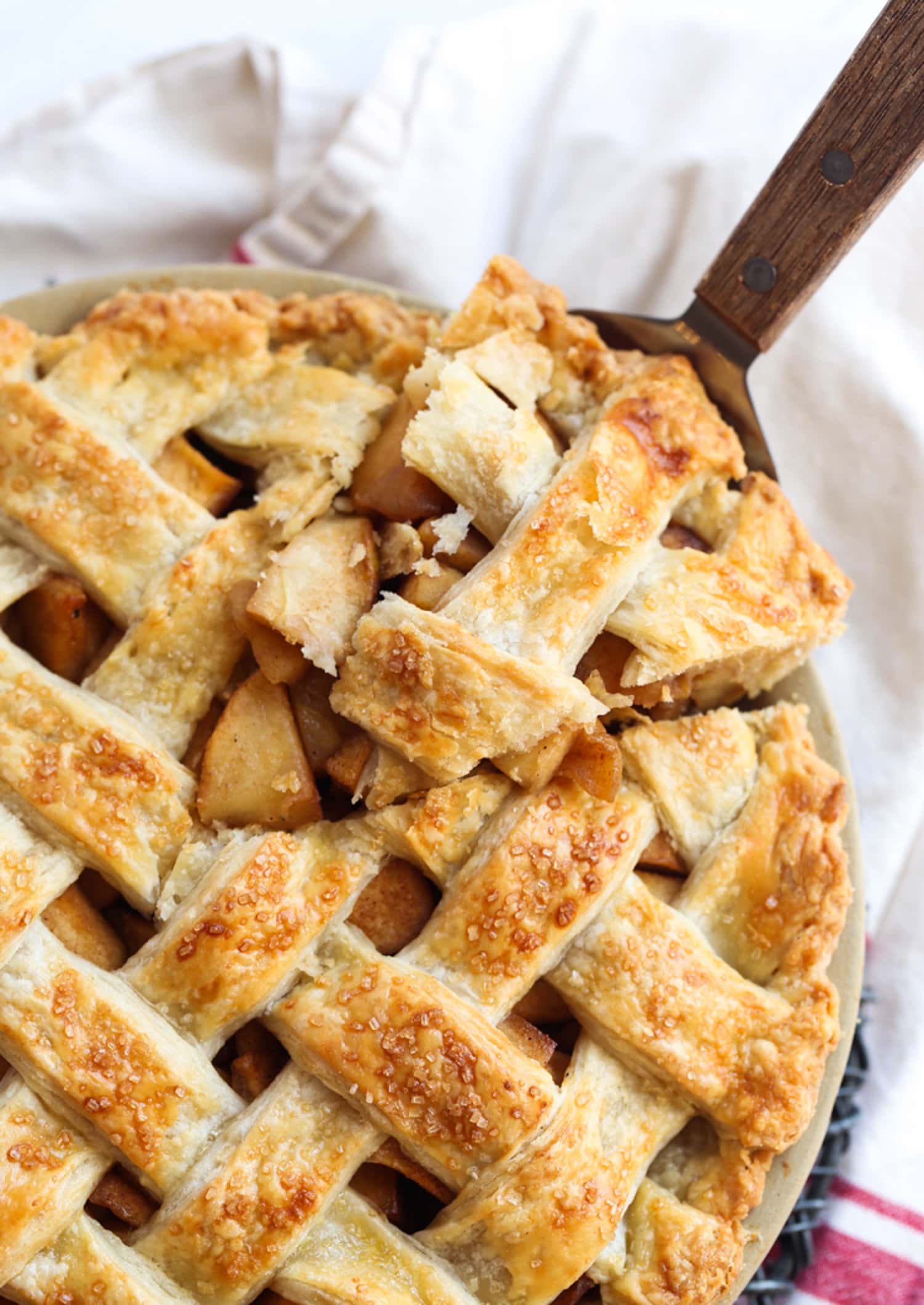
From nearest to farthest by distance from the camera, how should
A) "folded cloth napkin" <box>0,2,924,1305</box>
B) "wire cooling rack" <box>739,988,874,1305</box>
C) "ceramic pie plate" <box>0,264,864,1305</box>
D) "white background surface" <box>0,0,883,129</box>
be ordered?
1. "ceramic pie plate" <box>0,264,864,1305</box>
2. "wire cooling rack" <box>739,988,874,1305</box>
3. "folded cloth napkin" <box>0,2,924,1305</box>
4. "white background surface" <box>0,0,883,129</box>

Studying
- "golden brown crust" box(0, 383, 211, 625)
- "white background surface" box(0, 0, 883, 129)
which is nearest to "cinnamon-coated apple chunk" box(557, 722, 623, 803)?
"golden brown crust" box(0, 383, 211, 625)

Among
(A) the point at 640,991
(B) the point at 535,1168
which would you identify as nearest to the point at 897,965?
(A) the point at 640,991

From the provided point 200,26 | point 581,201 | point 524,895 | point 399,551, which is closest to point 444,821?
point 524,895

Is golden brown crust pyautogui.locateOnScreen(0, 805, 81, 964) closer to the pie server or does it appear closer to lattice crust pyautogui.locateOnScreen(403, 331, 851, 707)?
lattice crust pyautogui.locateOnScreen(403, 331, 851, 707)

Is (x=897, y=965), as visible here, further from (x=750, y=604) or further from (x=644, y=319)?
(x=644, y=319)

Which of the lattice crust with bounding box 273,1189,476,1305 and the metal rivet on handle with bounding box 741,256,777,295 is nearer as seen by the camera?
→ the lattice crust with bounding box 273,1189,476,1305

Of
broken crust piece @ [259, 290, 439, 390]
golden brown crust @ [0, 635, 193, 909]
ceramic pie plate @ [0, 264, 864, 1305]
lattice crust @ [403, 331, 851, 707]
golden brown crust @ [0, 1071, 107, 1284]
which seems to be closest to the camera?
golden brown crust @ [0, 1071, 107, 1284]
